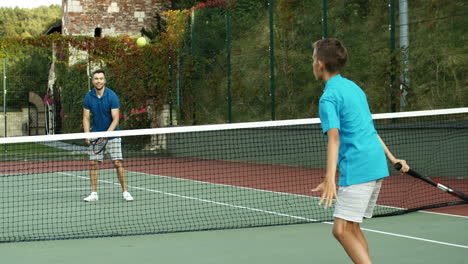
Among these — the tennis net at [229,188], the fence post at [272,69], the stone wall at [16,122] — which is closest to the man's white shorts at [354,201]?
the tennis net at [229,188]

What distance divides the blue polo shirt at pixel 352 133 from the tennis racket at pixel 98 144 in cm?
537

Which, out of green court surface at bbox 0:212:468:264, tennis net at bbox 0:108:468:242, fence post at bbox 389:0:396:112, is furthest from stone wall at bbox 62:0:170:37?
green court surface at bbox 0:212:468:264

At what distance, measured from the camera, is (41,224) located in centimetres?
752

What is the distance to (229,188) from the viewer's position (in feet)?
36.1

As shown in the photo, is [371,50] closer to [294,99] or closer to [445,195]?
[294,99]

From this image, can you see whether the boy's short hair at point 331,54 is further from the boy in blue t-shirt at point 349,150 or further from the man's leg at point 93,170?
the man's leg at point 93,170

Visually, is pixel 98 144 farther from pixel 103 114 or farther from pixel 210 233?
pixel 210 233

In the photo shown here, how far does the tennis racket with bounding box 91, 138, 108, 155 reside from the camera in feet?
29.5

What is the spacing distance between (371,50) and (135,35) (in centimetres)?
1290

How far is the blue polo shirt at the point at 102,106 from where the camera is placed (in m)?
9.09

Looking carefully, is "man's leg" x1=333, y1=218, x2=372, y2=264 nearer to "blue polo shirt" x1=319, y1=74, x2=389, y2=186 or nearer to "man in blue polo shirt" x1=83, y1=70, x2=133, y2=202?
"blue polo shirt" x1=319, y1=74, x2=389, y2=186

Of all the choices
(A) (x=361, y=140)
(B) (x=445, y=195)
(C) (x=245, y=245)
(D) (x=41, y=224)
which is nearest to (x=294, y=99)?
(B) (x=445, y=195)

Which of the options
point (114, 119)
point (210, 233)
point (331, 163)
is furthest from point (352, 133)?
point (114, 119)

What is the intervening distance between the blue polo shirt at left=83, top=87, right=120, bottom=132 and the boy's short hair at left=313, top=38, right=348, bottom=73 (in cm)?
540
